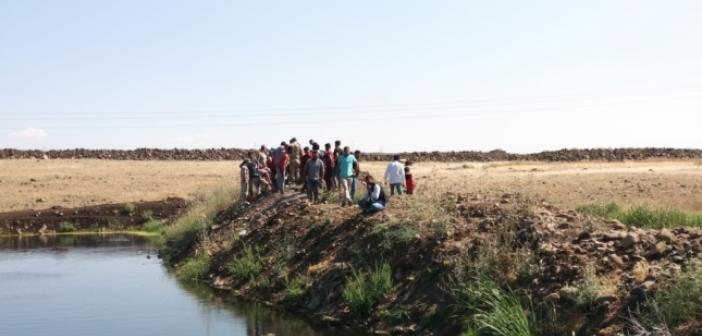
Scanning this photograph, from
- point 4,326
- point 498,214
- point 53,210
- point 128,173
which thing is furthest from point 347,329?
point 128,173

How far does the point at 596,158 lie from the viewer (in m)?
62.9

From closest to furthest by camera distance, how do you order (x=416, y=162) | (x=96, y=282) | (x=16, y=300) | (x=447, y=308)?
(x=447, y=308), (x=16, y=300), (x=96, y=282), (x=416, y=162)

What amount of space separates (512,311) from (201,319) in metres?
8.48

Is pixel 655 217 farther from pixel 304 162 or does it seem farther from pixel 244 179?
pixel 244 179

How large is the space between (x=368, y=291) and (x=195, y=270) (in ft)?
30.6

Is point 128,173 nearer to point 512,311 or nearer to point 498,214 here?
point 498,214

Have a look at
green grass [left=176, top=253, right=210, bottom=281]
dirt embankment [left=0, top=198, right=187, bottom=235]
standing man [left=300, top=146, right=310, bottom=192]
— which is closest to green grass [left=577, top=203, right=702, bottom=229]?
standing man [left=300, top=146, right=310, bottom=192]

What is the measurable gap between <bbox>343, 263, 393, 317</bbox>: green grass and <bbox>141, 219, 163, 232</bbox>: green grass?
25.0 meters

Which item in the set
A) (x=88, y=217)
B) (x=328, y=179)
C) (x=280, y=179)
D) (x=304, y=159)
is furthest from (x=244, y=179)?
(x=88, y=217)

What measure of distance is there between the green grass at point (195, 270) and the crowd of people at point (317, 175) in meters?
3.74

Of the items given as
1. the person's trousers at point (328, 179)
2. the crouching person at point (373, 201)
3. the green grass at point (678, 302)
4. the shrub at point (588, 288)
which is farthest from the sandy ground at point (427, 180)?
the green grass at point (678, 302)

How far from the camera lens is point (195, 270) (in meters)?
27.0

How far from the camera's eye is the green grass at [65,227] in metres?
43.6

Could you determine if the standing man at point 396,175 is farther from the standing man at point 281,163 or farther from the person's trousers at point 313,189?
the standing man at point 281,163
